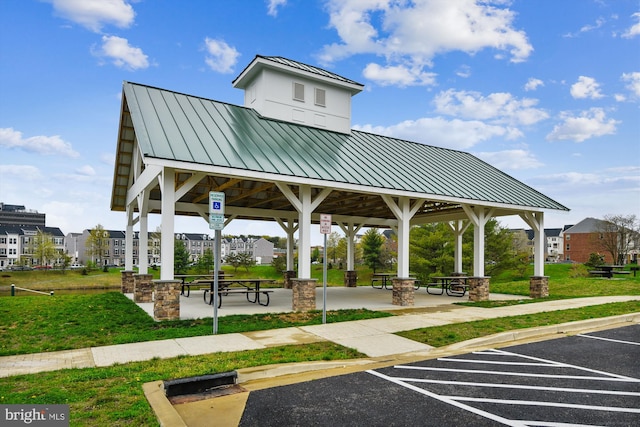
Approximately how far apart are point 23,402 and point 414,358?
564 centimetres

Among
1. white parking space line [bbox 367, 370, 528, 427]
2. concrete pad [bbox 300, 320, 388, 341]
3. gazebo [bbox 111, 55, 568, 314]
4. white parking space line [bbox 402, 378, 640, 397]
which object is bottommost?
concrete pad [bbox 300, 320, 388, 341]

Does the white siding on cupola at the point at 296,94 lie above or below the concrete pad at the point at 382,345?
above

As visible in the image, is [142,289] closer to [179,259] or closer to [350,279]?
[350,279]

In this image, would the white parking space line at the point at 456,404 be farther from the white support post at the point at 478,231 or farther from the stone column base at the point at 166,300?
the white support post at the point at 478,231

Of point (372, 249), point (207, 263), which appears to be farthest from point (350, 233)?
point (207, 263)

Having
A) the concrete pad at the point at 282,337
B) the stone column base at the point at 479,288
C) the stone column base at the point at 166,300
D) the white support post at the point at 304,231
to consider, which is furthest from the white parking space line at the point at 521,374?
the stone column base at the point at 479,288

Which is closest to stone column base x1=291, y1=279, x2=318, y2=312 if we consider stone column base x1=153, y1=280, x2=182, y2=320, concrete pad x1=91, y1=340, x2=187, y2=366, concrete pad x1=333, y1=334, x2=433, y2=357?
stone column base x1=153, y1=280, x2=182, y2=320

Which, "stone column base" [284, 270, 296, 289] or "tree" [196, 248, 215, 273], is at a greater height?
"stone column base" [284, 270, 296, 289]

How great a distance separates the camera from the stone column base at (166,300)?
1028 cm

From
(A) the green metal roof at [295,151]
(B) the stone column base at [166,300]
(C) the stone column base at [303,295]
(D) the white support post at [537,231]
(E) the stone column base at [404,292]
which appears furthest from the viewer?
(D) the white support post at [537,231]

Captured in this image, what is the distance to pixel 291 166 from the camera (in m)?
11.8

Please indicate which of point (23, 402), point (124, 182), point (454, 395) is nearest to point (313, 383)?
point (454, 395)

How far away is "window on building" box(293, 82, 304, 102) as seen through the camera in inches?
652

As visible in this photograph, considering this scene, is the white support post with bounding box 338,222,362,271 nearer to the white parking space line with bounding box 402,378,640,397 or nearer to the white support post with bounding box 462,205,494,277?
the white support post with bounding box 462,205,494,277
